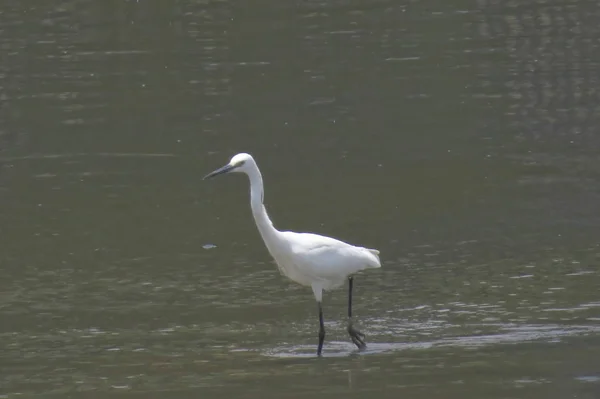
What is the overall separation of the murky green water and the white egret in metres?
0.49

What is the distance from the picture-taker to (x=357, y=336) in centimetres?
1038

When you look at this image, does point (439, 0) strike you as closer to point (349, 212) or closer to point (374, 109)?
point (374, 109)

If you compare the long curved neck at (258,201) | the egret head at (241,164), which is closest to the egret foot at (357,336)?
the long curved neck at (258,201)

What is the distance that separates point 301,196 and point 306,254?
4.43 m

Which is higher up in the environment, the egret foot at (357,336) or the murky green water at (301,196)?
the murky green water at (301,196)

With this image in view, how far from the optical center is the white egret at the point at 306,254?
10547 mm

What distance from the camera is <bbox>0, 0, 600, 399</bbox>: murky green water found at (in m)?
9.95

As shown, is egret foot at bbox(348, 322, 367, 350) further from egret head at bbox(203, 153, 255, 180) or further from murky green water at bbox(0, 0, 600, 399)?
egret head at bbox(203, 153, 255, 180)

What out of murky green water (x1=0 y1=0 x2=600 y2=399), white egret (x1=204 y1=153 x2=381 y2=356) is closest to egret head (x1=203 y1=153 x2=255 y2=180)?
white egret (x1=204 y1=153 x2=381 y2=356)

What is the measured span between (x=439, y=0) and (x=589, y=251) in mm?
13691

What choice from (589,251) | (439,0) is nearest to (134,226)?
(589,251)

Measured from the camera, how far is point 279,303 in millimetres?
11633

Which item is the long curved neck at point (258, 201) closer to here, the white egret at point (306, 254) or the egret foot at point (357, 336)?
the white egret at point (306, 254)

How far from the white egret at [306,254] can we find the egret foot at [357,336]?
0.25 ft
